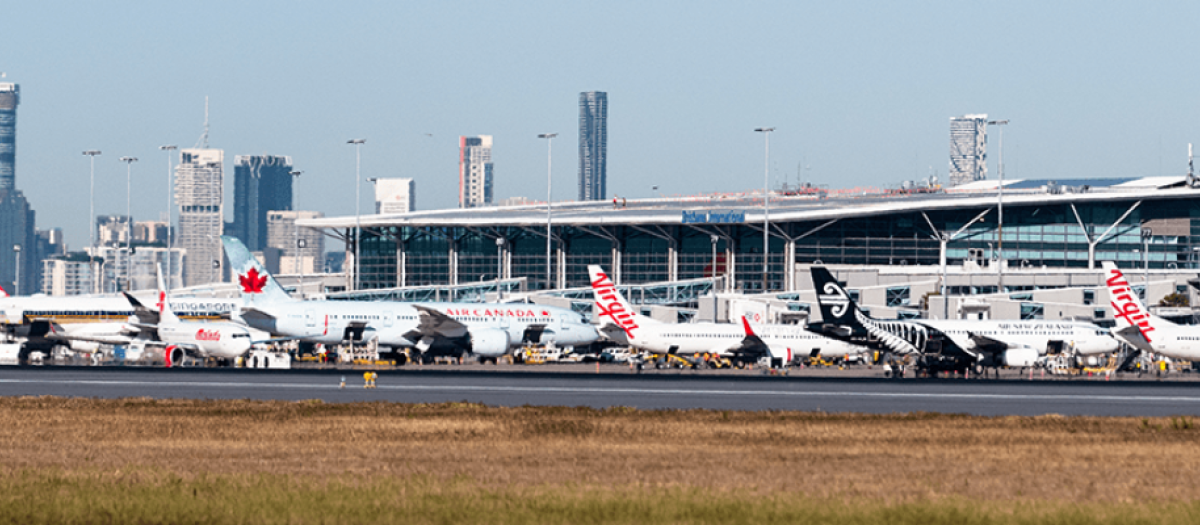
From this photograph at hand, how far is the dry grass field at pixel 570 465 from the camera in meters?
23.8

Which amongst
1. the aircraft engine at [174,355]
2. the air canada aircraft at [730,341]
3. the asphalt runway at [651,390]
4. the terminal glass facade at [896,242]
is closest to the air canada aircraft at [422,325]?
the air canada aircraft at [730,341]

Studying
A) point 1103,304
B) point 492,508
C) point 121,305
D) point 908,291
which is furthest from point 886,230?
point 492,508

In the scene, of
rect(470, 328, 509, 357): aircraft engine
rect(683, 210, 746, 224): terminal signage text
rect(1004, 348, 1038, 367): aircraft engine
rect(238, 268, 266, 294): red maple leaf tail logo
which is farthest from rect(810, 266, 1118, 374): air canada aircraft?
rect(683, 210, 746, 224): terminal signage text

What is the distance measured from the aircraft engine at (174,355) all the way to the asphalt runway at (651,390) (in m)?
10.7

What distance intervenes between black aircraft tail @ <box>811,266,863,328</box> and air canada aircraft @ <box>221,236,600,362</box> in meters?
17.9

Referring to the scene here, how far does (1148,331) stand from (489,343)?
34.5 m

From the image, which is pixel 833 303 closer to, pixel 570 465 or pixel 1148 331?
pixel 1148 331

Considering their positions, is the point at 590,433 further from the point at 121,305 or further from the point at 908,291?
the point at 908,291

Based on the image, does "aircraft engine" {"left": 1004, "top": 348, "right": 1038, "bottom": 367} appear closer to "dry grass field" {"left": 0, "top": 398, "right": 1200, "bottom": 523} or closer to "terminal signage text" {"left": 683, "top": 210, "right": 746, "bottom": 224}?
"dry grass field" {"left": 0, "top": 398, "right": 1200, "bottom": 523}

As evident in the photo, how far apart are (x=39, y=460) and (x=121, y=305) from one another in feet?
254

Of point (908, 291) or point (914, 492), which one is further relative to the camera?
point (908, 291)

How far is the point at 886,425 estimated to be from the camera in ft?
135

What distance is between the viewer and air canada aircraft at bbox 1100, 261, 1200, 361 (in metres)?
74.7

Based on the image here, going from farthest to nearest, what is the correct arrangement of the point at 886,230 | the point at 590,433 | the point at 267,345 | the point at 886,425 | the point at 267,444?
the point at 886,230, the point at 267,345, the point at 886,425, the point at 590,433, the point at 267,444
